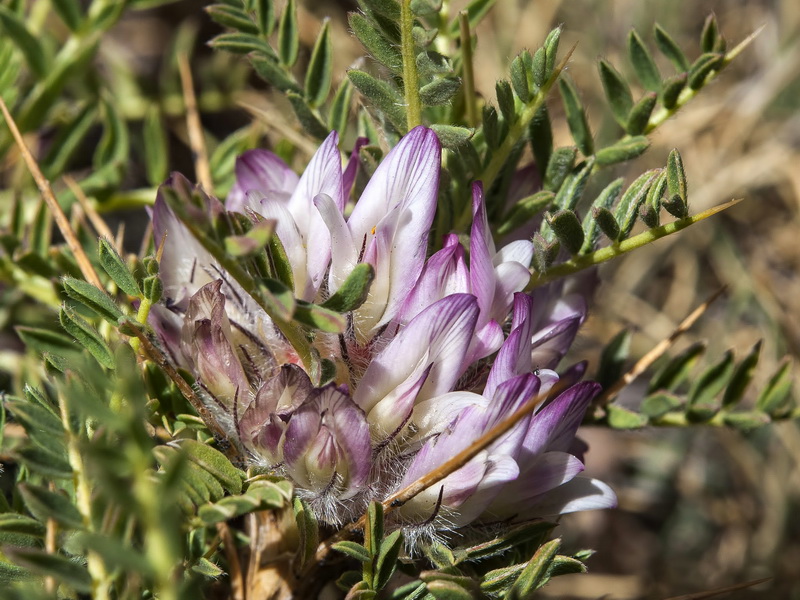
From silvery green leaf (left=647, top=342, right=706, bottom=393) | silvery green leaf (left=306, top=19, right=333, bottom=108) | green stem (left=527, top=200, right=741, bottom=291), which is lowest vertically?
silvery green leaf (left=647, top=342, right=706, bottom=393)

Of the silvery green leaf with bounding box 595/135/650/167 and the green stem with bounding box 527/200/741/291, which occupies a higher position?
the silvery green leaf with bounding box 595/135/650/167

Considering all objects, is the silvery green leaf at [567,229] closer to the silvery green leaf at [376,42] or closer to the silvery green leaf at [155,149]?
the silvery green leaf at [376,42]

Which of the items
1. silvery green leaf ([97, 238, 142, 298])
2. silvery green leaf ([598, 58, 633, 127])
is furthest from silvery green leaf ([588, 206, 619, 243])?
silvery green leaf ([97, 238, 142, 298])

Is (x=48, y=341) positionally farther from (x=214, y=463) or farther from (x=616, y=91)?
(x=616, y=91)

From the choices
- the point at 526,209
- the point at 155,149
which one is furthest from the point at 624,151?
the point at 155,149

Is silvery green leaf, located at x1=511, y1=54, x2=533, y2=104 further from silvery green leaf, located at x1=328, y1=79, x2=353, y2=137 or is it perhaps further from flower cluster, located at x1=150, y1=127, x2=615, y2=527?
silvery green leaf, located at x1=328, y1=79, x2=353, y2=137

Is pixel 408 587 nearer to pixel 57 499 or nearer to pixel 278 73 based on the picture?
pixel 57 499

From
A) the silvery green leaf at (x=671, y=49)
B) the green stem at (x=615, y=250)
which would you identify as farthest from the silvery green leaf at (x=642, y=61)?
the green stem at (x=615, y=250)
